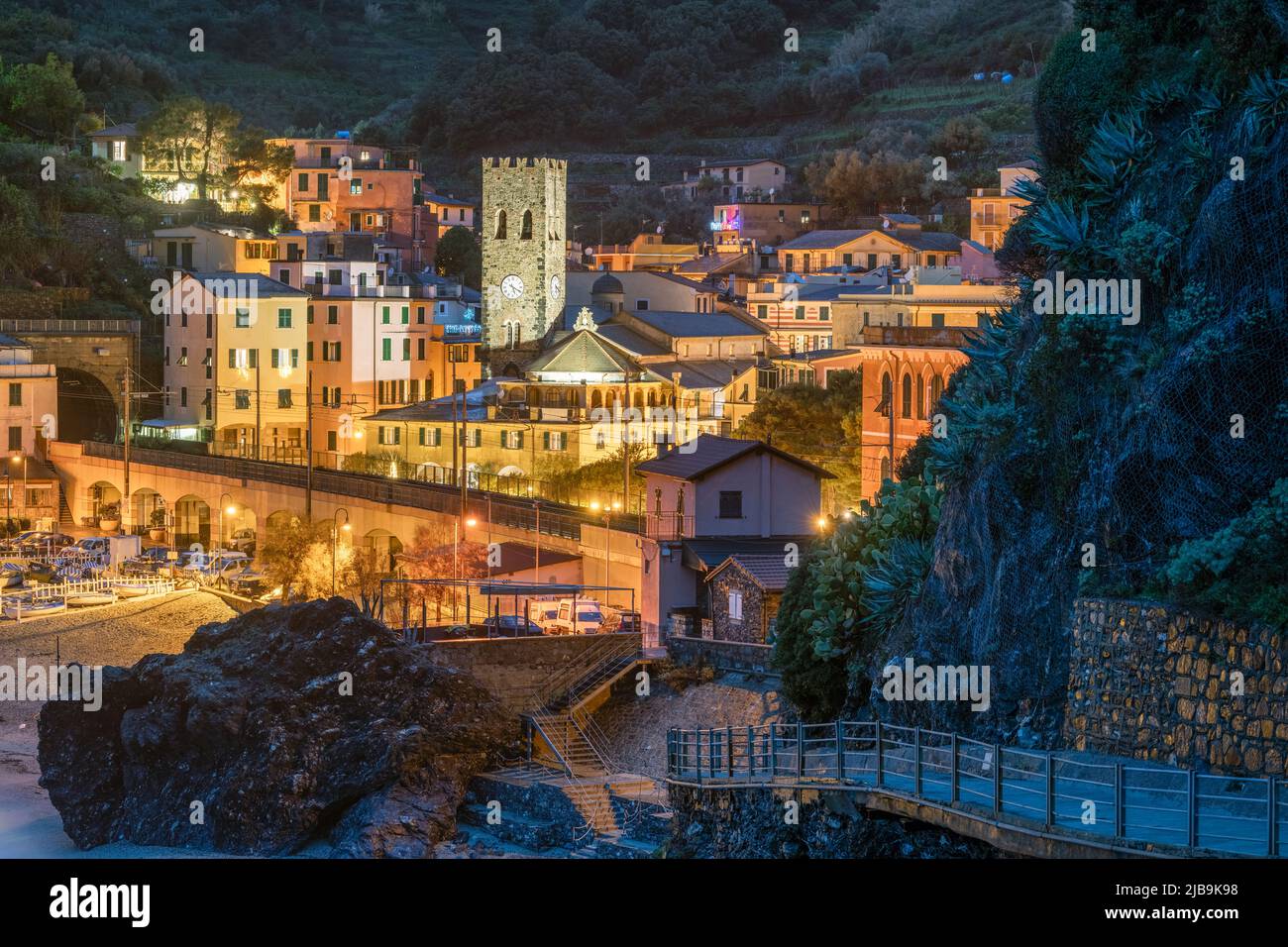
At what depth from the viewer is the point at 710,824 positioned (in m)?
28.6

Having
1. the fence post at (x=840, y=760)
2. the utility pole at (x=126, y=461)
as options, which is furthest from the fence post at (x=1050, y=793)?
the utility pole at (x=126, y=461)

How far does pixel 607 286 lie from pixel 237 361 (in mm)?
18995

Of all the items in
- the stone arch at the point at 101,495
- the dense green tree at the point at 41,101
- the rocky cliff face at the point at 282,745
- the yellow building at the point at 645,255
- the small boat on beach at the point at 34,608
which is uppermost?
the dense green tree at the point at 41,101

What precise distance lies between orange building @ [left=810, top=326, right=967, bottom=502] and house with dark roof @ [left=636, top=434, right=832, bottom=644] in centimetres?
368

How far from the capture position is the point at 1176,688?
77.4ft

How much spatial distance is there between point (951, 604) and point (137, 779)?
20.0 meters

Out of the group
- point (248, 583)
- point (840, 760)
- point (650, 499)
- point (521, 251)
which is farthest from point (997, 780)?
point (521, 251)

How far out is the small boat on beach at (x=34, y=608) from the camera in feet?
198

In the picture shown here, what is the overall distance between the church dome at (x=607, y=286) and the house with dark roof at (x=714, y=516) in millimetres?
52282

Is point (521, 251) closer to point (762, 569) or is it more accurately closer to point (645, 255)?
point (645, 255)

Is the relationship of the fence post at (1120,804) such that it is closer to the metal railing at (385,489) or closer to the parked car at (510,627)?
the parked car at (510,627)
